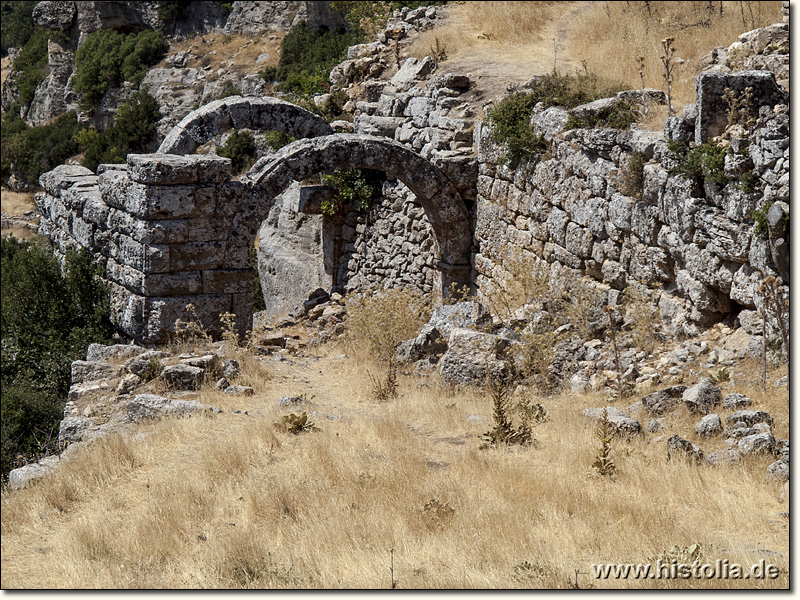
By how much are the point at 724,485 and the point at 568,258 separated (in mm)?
4714

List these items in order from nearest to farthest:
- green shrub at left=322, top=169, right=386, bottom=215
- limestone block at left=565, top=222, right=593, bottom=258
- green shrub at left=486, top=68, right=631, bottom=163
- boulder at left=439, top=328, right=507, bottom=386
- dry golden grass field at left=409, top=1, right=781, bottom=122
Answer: boulder at left=439, top=328, right=507, bottom=386 → limestone block at left=565, top=222, right=593, bottom=258 → green shrub at left=486, top=68, right=631, bottom=163 → dry golden grass field at left=409, top=1, right=781, bottom=122 → green shrub at left=322, top=169, right=386, bottom=215

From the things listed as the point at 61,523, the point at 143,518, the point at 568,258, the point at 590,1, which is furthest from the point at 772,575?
the point at 590,1

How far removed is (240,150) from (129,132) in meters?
7.17

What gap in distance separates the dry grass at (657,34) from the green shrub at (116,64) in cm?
2361

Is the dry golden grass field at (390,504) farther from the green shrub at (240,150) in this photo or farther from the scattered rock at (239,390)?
the green shrub at (240,150)

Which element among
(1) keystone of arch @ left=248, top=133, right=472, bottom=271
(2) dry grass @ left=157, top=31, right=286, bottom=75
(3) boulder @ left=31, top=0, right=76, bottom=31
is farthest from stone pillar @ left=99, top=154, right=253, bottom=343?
(3) boulder @ left=31, top=0, right=76, bottom=31

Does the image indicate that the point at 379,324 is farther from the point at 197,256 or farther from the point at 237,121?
the point at 237,121

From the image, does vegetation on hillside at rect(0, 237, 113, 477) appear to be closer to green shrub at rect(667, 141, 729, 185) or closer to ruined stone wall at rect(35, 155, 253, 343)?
ruined stone wall at rect(35, 155, 253, 343)

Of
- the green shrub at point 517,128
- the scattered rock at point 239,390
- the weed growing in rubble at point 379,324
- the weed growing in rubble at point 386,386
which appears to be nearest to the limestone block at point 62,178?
the weed growing in rubble at point 379,324

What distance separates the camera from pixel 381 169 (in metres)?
11.7

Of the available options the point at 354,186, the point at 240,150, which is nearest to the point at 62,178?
the point at 354,186

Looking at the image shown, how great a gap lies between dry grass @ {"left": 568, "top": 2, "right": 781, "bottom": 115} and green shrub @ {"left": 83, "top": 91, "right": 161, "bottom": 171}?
20327mm

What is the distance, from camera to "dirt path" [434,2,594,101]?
1259 centimetres

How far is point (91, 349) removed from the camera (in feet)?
30.0
